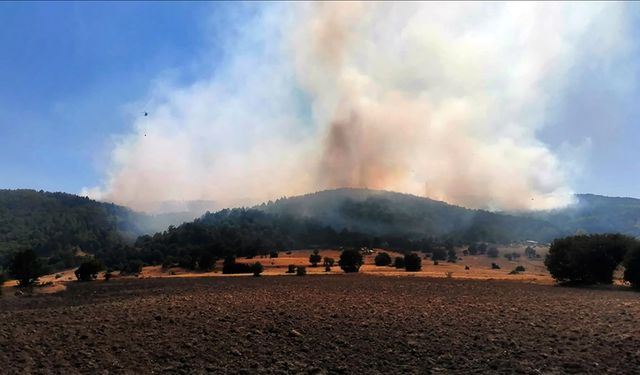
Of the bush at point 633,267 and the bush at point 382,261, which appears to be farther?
the bush at point 382,261

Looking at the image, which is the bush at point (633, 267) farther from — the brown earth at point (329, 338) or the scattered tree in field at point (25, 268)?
the scattered tree in field at point (25, 268)

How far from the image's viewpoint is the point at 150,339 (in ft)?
90.3

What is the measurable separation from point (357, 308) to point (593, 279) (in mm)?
47283

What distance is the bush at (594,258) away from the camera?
68.5 metres

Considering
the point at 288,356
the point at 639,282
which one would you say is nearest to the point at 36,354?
the point at 288,356

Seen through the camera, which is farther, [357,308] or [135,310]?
[135,310]

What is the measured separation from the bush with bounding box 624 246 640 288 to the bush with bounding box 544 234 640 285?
10.8 feet

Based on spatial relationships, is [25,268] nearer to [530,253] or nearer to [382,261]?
[382,261]

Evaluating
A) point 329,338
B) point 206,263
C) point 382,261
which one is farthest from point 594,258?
point 206,263

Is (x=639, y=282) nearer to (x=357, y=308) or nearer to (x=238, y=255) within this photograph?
(x=357, y=308)

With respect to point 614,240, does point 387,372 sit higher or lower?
lower

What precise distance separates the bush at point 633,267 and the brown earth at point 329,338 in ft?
83.5

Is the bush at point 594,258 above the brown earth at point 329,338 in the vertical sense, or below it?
above

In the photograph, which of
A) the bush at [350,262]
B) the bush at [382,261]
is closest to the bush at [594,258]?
the bush at [350,262]
